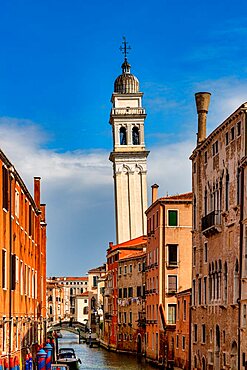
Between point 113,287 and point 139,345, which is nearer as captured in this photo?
point 139,345

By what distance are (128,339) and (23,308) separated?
112ft

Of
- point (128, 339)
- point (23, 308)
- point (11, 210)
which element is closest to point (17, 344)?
point (23, 308)

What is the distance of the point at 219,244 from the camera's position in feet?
108

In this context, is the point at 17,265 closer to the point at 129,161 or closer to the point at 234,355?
the point at 234,355

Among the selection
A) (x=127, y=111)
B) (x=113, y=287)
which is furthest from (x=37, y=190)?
(x=127, y=111)

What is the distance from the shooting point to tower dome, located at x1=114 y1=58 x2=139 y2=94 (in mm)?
87125

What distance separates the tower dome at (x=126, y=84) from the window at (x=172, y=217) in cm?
4005

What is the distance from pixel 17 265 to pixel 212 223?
989 centimetres

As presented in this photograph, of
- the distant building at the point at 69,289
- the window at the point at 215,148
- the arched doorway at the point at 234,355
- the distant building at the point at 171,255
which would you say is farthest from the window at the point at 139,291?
the distant building at the point at 69,289

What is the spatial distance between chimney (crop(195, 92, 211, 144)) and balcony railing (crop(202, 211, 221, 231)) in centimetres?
485

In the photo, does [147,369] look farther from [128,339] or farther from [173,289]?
[128,339]

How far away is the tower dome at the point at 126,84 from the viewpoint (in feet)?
286

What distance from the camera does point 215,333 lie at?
1321 inches

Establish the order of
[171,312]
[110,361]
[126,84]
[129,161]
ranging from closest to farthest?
[171,312] < [110,361] < [129,161] < [126,84]
